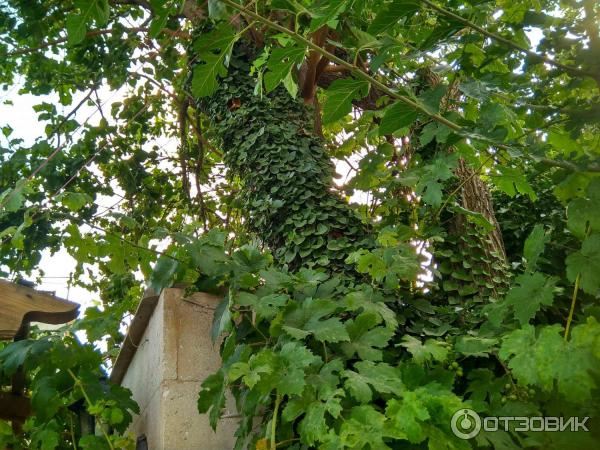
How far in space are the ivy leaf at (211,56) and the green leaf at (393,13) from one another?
0.42 m

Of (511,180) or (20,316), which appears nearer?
(511,180)

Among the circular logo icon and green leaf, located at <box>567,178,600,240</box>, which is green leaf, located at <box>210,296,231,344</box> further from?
green leaf, located at <box>567,178,600,240</box>

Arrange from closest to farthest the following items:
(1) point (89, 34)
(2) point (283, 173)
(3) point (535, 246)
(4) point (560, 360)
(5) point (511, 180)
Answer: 1. (4) point (560, 360)
2. (3) point (535, 246)
3. (5) point (511, 180)
4. (2) point (283, 173)
5. (1) point (89, 34)

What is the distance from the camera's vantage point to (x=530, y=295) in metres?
1.66

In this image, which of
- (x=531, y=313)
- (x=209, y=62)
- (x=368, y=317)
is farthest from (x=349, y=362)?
(x=209, y=62)

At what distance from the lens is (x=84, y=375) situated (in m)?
2.12

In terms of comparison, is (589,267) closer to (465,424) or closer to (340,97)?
(465,424)

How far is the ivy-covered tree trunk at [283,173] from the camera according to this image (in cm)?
271

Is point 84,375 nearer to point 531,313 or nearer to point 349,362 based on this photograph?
point 349,362

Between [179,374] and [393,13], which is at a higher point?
[393,13]

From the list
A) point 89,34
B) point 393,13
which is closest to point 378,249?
point 393,13

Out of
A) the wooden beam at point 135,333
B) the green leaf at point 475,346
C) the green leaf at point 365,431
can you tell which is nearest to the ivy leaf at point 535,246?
the green leaf at point 475,346

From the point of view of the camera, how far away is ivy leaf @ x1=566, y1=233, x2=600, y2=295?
1547 millimetres

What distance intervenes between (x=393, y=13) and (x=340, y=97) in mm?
281
